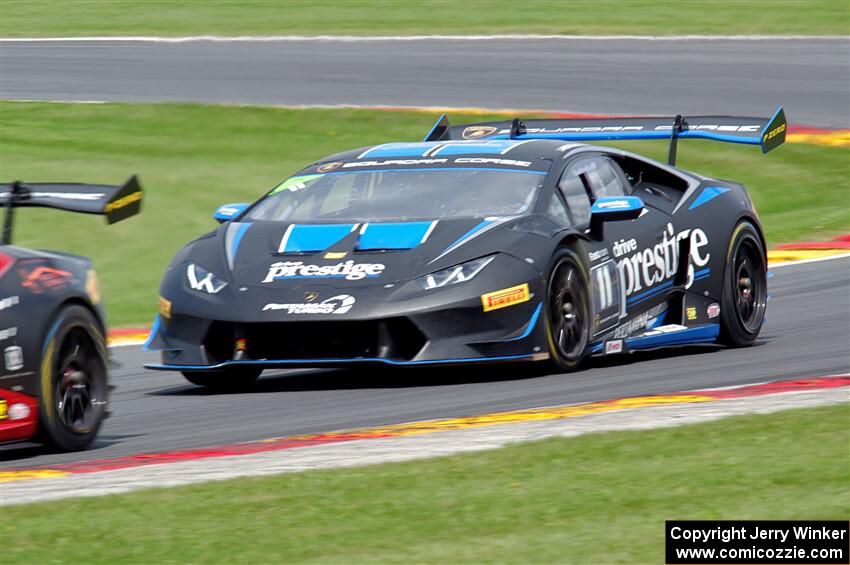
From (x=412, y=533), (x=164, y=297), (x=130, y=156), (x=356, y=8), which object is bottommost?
(x=412, y=533)

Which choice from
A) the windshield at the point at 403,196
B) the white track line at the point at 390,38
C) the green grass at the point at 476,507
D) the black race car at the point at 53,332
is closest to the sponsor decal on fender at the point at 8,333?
the black race car at the point at 53,332

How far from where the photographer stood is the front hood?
8742 millimetres

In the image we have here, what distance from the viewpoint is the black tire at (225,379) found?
9.12 metres

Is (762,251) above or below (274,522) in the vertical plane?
above

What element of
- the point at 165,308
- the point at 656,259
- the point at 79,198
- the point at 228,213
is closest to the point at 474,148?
the point at 656,259

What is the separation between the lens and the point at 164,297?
29.6 ft

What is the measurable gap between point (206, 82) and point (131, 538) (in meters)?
21.4

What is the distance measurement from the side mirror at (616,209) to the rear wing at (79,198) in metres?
3.11

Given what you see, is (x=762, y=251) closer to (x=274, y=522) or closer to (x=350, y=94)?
(x=274, y=522)

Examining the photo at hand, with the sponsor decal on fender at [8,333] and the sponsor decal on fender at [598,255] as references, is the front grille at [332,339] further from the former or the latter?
the sponsor decal on fender at [8,333]

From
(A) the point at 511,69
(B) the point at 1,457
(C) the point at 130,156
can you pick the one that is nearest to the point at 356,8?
(A) the point at 511,69

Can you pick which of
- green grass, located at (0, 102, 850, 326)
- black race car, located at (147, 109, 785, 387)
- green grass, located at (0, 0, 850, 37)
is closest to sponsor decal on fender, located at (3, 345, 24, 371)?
black race car, located at (147, 109, 785, 387)

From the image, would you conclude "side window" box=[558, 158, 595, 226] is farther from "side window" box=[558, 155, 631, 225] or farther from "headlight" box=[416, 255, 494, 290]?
"headlight" box=[416, 255, 494, 290]

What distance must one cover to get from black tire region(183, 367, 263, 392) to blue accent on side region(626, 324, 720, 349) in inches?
85.2
